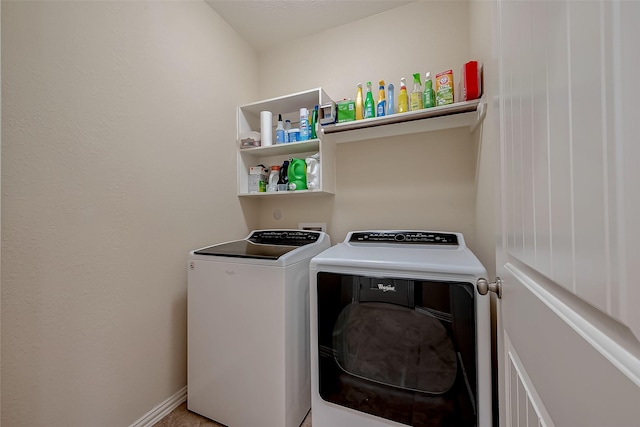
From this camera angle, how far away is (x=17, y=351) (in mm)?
907

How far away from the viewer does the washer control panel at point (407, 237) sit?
1.49 m

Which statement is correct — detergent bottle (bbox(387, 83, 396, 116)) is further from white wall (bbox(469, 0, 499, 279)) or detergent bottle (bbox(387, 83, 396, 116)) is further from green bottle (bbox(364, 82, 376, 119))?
white wall (bbox(469, 0, 499, 279))

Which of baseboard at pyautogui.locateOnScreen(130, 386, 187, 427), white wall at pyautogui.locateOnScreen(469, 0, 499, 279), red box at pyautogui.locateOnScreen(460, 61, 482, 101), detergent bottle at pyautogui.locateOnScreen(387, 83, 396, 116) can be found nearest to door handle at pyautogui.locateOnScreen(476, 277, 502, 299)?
white wall at pyautogui.locateOnScreen(469, 0, 499, 279)

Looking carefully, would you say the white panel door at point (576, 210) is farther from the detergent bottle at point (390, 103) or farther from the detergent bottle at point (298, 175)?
the detergent bottle at point (298, 175)

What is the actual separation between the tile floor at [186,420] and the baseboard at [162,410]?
2cm

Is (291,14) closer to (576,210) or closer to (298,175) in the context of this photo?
(298,175)

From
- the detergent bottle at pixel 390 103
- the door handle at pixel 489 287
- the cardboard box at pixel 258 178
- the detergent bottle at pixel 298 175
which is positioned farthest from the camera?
the cardboard box at pixel 258 178

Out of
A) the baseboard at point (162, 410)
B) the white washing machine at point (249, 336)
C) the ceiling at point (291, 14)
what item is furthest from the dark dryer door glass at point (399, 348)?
the ceiling at point (291, 14)

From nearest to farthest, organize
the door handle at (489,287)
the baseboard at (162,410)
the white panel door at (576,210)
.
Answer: the white panel door at (576,210) → the door handle at (489,287) → the baseboard at (162,410)

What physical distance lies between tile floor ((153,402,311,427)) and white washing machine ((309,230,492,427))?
1.45 ft

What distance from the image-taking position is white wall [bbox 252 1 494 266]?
165 centimetres

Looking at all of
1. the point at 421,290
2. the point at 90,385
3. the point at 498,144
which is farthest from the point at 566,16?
the point at 90,385

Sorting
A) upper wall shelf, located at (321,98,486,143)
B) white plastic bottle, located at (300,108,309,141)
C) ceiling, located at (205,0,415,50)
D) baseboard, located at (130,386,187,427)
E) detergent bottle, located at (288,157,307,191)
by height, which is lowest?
baseboard, located at (130,386,187,427)

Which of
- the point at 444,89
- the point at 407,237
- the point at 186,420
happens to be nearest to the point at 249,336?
the point at 186,420
